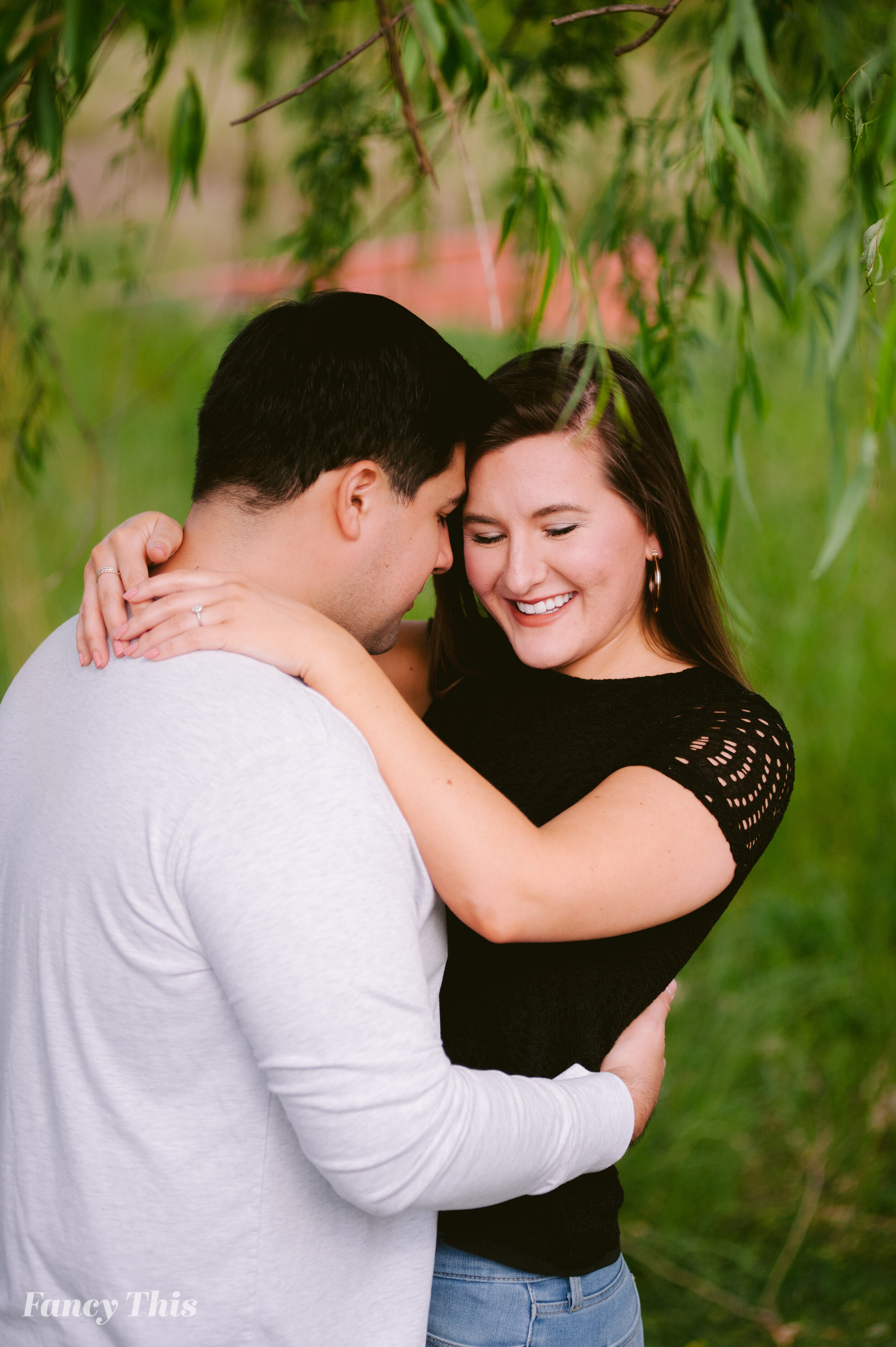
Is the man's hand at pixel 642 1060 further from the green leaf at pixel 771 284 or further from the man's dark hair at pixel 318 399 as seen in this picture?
the green leaf at pixel 771 284

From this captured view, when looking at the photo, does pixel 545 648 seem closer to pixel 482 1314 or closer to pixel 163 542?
pixel 163 542

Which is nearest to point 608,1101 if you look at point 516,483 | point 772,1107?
point 516,483

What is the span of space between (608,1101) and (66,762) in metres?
0.69

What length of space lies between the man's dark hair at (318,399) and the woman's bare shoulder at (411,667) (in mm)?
570

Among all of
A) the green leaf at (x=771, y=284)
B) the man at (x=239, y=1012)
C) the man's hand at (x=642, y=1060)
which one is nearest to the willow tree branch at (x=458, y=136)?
the man at (x=239, y=1012)

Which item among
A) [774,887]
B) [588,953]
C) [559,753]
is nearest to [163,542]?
[559,753]

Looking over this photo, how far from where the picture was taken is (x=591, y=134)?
2443mm

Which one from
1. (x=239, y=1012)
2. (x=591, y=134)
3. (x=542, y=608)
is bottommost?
(x=239, y=1012)

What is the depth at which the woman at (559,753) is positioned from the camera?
1.15 metres

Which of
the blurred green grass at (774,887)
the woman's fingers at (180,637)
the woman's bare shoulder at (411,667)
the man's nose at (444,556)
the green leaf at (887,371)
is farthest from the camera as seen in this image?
the blurred green grass at (774,887)

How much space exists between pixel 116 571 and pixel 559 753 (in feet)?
2.01

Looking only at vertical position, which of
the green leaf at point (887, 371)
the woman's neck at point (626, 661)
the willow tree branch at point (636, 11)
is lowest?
the woman's neck at point (626, 661)

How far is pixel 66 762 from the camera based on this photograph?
108 cm

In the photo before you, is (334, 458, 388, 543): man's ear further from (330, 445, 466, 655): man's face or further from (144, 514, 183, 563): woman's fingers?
(144, 514, 183, 563): woman's fingers
